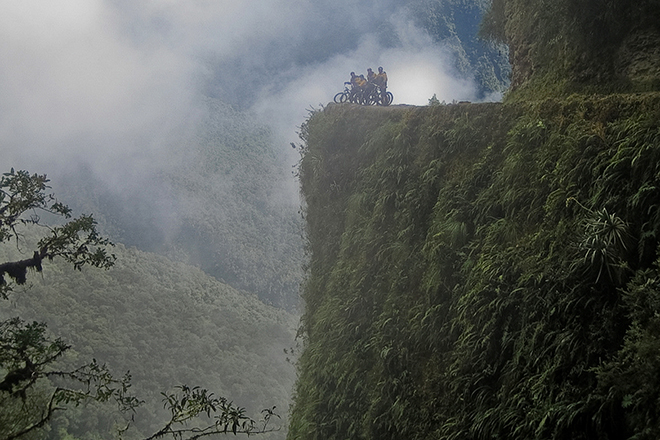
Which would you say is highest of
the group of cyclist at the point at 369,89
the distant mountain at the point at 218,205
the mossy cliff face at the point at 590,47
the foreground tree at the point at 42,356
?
the distant mountain at the point at 218,205

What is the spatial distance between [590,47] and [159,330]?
234 ft

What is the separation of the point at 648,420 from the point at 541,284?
1729 millimetres

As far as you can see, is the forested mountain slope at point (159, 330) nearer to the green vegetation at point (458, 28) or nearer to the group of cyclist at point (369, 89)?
the group of cyclist at point (369, 89)

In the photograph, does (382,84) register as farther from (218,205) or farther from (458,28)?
(218,205)

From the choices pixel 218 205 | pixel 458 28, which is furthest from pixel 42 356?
pixel 218 205

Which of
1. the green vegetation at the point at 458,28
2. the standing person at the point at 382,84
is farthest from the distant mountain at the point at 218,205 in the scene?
the standing person at the point at 382,84

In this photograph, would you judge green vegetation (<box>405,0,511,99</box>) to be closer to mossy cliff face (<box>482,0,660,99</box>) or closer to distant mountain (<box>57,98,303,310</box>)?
distant mountain (<box>57,98,303,310</box>)

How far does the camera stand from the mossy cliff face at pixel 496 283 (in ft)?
13.6

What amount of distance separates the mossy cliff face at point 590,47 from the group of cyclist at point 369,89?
7.49m

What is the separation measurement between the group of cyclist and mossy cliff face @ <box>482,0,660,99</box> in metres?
7.49

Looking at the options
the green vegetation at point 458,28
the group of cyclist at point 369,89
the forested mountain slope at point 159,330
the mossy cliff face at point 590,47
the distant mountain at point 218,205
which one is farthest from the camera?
the distant mountain at point 218,205

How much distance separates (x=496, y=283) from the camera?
561 cm

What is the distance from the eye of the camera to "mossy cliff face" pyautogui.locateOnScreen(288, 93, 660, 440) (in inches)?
163

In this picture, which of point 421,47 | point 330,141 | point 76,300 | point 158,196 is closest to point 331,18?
point 421,47
